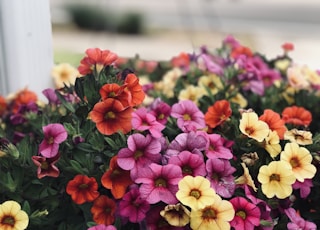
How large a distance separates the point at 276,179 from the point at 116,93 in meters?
0.44

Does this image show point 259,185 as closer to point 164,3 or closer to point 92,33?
point 92,33

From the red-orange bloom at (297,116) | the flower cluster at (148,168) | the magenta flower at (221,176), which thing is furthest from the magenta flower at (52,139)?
the red-orange bloom at (297,116)

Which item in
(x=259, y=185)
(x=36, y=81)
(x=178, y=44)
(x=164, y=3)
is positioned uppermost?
(x=259, y=185)

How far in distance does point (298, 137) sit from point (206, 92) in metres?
0.58

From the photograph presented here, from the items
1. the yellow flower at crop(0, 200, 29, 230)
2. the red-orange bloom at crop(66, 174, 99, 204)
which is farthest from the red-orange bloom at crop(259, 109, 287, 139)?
the yellow flower at crop(0, 200, 29, 230)

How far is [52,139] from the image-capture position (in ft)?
4.87

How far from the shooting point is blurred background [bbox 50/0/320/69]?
8.06 metres

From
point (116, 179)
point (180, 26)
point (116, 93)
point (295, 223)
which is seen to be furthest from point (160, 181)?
point (180, 26)

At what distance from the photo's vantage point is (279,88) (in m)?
2.25

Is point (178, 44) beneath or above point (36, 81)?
beneath

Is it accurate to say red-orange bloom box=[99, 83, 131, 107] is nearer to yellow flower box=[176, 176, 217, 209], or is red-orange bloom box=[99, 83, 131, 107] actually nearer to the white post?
yellow flower box=[176, 176, 217, 209]

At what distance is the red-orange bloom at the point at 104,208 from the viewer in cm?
144

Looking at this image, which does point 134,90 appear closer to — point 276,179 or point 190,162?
point 190,162

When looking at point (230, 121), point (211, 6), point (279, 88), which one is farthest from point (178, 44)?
point (230, 121)
